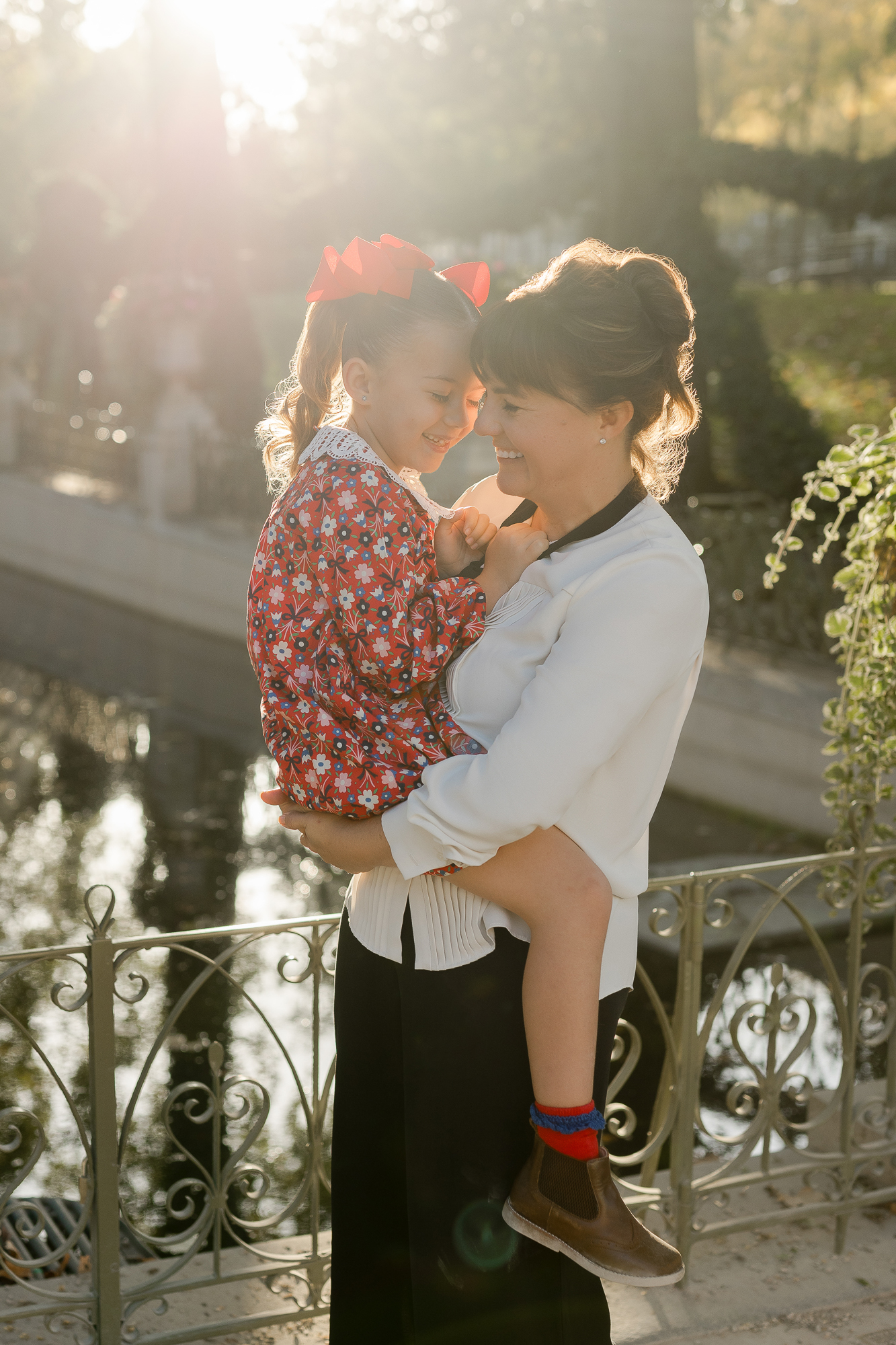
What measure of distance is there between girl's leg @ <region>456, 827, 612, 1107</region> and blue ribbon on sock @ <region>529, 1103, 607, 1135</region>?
0.02 meters

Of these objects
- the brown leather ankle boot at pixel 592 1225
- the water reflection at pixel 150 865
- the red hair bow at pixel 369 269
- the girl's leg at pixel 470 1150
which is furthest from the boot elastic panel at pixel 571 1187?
the red hair bow at pixel 369 269

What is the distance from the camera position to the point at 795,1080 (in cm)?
472

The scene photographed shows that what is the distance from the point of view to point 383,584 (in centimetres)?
189

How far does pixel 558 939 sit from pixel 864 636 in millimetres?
1891

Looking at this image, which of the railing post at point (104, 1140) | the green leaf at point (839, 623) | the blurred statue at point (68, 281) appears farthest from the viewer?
the blurred statue at point (68, 281)

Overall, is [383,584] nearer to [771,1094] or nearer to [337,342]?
[337,342]

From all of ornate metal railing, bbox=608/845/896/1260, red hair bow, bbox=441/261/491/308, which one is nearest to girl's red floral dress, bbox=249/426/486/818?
red hair bow, bbox=441/261/491/308

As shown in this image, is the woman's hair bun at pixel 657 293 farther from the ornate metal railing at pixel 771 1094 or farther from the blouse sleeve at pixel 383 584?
the ornate metal railing at pixel 771 1094

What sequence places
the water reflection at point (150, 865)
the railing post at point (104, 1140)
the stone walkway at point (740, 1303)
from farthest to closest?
the water reflection at point (150, 865)
the stone walkway at point (740, 1303)
the railing post at point (104, 1140)

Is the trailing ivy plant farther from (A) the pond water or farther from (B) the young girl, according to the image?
(B) the young girl

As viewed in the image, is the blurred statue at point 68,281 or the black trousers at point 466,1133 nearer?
the black trousers at point 466,1133

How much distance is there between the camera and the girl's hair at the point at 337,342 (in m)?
2.06

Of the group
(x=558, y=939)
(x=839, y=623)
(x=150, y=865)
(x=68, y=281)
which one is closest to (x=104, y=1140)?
(x=558, y=939)

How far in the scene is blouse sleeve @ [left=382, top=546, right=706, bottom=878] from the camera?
5.70 ft
